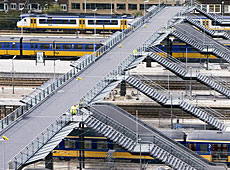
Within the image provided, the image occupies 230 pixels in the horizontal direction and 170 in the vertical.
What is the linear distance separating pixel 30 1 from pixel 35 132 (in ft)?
219

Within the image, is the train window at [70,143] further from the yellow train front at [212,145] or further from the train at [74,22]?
the train at [74,22]

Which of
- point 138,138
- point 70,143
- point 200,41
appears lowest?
point 70,143

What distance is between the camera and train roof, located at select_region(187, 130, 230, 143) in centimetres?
4088

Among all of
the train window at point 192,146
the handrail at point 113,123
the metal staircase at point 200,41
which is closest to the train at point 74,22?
the metal staircase at point 200,41

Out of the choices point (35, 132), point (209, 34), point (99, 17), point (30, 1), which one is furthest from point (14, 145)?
point (30, 1)

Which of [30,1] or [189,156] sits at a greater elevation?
[30,1]

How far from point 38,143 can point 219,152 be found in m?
12.8

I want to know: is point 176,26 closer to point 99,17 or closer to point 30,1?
point 99,17

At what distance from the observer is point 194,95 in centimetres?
5488

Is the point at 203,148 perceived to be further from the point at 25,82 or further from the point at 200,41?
the point at 25,82

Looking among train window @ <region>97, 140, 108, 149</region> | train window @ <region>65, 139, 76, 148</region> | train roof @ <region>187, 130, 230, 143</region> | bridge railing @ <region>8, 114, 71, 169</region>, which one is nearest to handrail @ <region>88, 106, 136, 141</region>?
bridge railing @ <region>8, 114, 71, 169</region>

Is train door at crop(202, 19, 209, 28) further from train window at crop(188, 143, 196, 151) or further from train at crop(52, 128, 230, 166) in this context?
train window at crop(188, 143, 196, 151)

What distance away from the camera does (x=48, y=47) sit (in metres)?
69.1

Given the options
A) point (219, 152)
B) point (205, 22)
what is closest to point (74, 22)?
point (205, 22)
